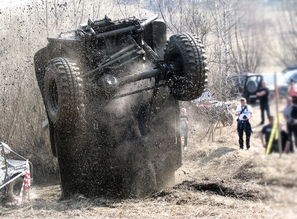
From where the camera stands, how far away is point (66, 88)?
28.0 ft

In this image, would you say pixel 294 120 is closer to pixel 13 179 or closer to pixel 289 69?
pixel 289 69

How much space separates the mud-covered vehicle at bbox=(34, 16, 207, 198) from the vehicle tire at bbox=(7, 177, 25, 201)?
1395 millimetres

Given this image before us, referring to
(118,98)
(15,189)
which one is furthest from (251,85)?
(15,189)

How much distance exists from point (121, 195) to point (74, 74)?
3338 mm

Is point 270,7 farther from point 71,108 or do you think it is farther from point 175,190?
point 175,190

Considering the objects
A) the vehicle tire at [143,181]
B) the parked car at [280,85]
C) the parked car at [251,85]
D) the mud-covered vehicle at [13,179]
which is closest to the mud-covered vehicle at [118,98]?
the vehicle tire at [143,181]


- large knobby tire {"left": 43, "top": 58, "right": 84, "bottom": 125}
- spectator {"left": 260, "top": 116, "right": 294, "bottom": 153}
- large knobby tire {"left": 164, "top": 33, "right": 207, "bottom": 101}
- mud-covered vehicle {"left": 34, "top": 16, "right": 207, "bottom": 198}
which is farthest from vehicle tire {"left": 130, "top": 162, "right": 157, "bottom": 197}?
spectator {"left": 260, "top": 116, "right": 294, "bottom": 153}

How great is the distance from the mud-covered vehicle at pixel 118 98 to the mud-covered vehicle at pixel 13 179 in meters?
1.38

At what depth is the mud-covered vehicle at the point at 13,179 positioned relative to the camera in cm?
1166

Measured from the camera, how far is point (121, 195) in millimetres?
10977

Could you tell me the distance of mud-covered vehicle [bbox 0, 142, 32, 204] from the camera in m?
11.7

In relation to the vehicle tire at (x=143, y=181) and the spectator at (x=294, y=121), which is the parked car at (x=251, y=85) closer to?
the spectator at (x=294, y=121)

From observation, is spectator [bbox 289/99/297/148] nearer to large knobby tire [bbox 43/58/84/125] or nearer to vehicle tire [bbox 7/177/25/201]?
large knobby tire [bbox 43/58/84/125]

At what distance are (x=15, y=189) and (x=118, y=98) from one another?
12.2 feet
